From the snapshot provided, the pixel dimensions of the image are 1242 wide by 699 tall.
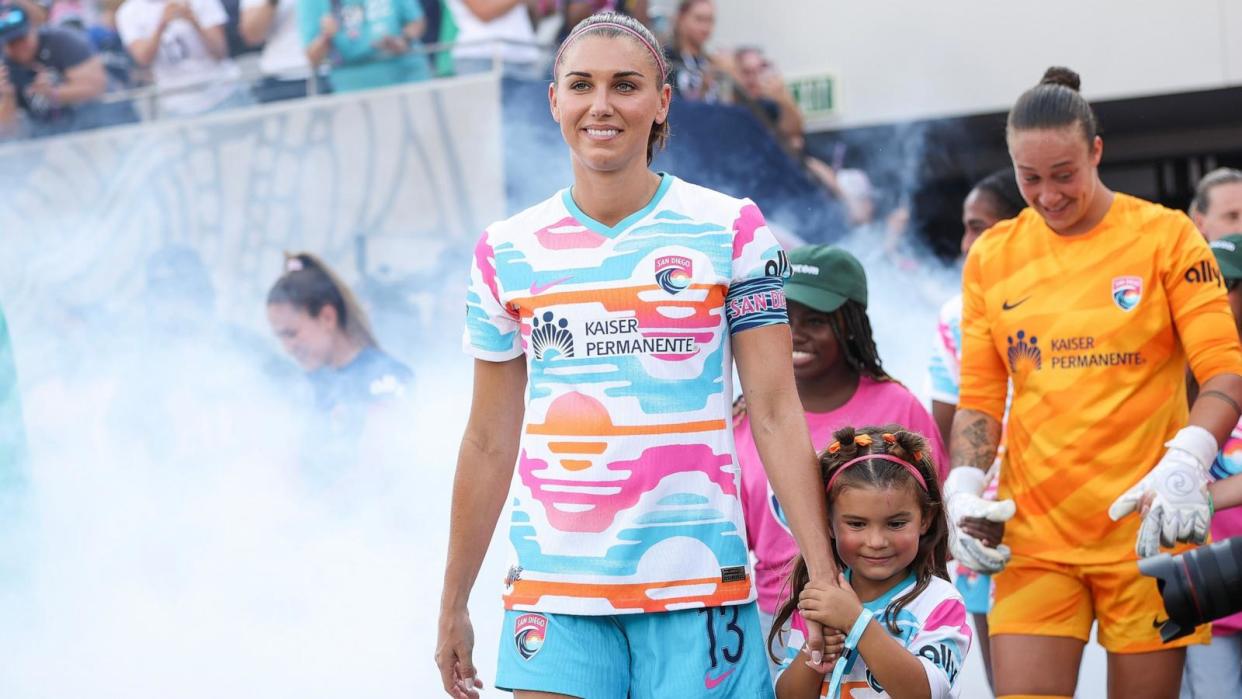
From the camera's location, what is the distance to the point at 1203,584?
2.65 meters

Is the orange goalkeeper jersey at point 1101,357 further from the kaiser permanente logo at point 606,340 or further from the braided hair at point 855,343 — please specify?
the kaiser permanente logo at point 606,340

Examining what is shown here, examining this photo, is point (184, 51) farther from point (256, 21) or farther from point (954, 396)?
point (954, 396)

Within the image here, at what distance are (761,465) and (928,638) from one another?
0.82 m

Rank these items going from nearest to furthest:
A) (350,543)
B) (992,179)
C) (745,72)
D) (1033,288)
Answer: (1033,288) → (992,179) → (350,543) → (745,72)

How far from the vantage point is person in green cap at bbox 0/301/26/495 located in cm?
551

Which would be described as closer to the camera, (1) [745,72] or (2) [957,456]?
(2) [957,456]

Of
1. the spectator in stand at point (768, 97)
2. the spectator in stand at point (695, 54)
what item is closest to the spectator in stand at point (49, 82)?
the spectator in stand at point (695, 54)

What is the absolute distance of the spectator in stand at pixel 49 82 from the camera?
9453mm

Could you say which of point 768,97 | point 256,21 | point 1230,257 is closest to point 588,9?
point 768,97

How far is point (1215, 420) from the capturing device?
3455 mm

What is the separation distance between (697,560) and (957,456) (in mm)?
1281

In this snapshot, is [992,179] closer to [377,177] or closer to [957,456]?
[957,456]

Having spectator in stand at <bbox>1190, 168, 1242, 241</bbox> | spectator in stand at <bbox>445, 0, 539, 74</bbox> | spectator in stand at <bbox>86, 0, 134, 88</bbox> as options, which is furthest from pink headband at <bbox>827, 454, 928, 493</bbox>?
spectator in stand at <bbox>86, 0, 134, 88</bbox>

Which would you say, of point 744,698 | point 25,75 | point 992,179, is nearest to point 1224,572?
point 744,698
